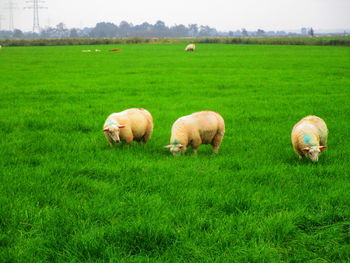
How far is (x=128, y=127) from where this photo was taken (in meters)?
7.51

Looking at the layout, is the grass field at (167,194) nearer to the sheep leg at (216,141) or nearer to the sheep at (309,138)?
the sheep leg at (216,141)

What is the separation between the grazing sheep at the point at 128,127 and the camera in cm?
719

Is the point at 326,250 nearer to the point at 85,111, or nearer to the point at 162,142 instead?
the point at 162,142

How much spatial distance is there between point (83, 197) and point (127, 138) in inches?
104

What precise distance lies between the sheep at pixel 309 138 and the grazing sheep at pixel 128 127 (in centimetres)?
325

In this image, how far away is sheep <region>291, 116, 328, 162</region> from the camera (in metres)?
6.55

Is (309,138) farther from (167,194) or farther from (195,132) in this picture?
(167,194)

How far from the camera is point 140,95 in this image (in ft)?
47.8

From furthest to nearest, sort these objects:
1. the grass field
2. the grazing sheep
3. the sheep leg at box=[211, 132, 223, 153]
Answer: the sheep leg at box=[211, 132, 223, 153], the grazing sheep, the grass field

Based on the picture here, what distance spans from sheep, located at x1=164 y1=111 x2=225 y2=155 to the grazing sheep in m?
1.01

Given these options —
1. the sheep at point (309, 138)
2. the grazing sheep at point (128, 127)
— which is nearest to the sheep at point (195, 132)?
the grazing sheep at point (128, 127)

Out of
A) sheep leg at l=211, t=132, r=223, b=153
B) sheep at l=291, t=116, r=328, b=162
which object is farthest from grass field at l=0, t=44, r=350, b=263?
sheep at l=291, t=116, r=328, b=162

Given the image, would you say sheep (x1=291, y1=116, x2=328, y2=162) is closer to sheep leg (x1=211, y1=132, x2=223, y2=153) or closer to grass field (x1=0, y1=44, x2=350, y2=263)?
grass field (x1=0, y1=44, x2=350, y2=263)

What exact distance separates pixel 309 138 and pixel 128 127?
12.3 feet
